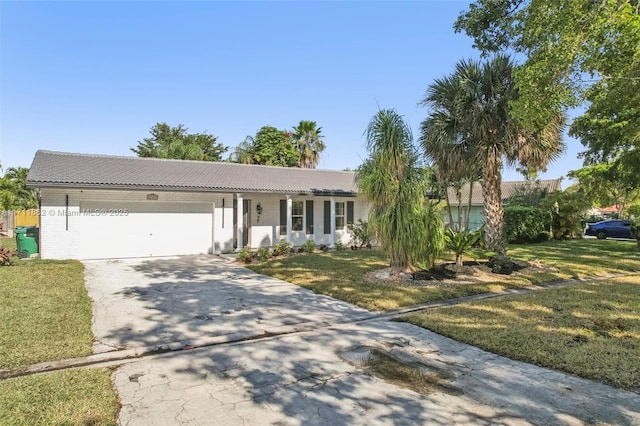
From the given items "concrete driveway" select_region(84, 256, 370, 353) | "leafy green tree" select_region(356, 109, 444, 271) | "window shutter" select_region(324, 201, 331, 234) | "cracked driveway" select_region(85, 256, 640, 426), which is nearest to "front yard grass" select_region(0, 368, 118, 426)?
"cracked driveway" select_region(85, 256, 640, 426)

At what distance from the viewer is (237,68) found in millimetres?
15562

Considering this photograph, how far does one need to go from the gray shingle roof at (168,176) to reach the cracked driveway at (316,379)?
776 centimetres

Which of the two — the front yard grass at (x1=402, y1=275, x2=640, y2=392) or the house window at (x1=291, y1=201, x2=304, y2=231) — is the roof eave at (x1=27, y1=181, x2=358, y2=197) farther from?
the front yard grass at (x1=402, y1=275, x2=640, y2=392)

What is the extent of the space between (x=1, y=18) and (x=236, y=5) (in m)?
6.36

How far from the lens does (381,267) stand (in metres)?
11.2

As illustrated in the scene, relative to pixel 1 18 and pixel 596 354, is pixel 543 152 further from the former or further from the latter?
pixel 1 18

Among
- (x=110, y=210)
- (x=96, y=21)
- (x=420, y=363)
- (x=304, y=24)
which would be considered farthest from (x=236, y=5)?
(x=420, y=363)

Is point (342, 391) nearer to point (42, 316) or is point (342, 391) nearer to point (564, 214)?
Result: point (42, 316)

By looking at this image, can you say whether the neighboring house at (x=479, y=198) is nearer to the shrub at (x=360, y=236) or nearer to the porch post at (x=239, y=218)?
the shrub at (x=360, y=236)

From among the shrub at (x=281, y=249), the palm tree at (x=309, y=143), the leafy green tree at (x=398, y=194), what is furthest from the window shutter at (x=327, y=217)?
the palm tree at (x=309, y=143)

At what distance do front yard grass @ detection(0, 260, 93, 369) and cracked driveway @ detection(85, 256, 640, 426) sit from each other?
0.33 m

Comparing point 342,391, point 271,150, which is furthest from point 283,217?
point 271,150

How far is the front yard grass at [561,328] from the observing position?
4227mm

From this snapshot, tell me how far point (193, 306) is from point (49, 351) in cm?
274
